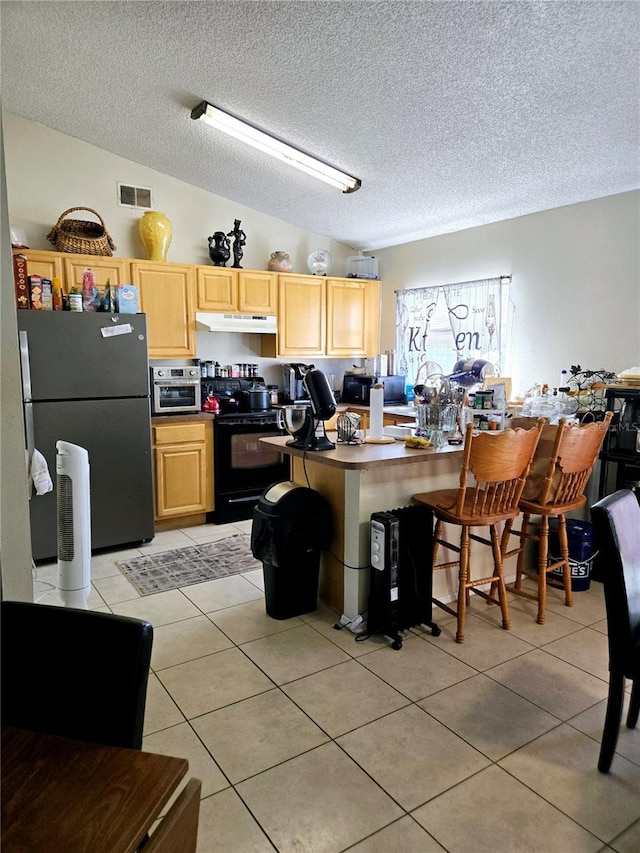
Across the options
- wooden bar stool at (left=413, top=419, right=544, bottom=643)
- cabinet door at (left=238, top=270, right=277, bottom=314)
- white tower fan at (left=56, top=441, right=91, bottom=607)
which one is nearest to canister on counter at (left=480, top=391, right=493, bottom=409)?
wooden bar stool at (left=413, top=419, right=544, bottom=643)

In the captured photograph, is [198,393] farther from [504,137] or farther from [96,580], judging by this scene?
[504,137]

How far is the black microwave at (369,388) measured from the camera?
17.3ft

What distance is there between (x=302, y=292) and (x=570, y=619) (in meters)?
3.57

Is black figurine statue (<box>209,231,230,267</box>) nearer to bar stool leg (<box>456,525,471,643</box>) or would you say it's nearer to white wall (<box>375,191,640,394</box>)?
white wall (<box>375,191,640,394</box>)

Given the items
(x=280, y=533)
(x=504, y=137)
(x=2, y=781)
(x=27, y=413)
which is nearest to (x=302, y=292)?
(x=504, y=137)

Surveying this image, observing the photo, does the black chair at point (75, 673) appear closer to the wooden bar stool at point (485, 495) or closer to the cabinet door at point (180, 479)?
the wooden bar stool at point (485, 495)

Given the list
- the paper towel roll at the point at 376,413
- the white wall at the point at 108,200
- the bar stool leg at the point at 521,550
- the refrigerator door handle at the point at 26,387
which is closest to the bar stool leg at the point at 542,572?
the bar stool leg at the point at 521,550

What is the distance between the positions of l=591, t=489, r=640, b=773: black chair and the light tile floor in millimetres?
232

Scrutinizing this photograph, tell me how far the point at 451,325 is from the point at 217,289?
2.10m

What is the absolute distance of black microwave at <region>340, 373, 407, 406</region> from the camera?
17.3 feet

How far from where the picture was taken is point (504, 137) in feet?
10.6

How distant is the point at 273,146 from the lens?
3684 millimetres

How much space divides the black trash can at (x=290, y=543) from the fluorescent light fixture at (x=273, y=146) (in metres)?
2.32

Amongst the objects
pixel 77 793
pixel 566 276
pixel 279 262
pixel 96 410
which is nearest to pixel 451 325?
pixel 566 276
